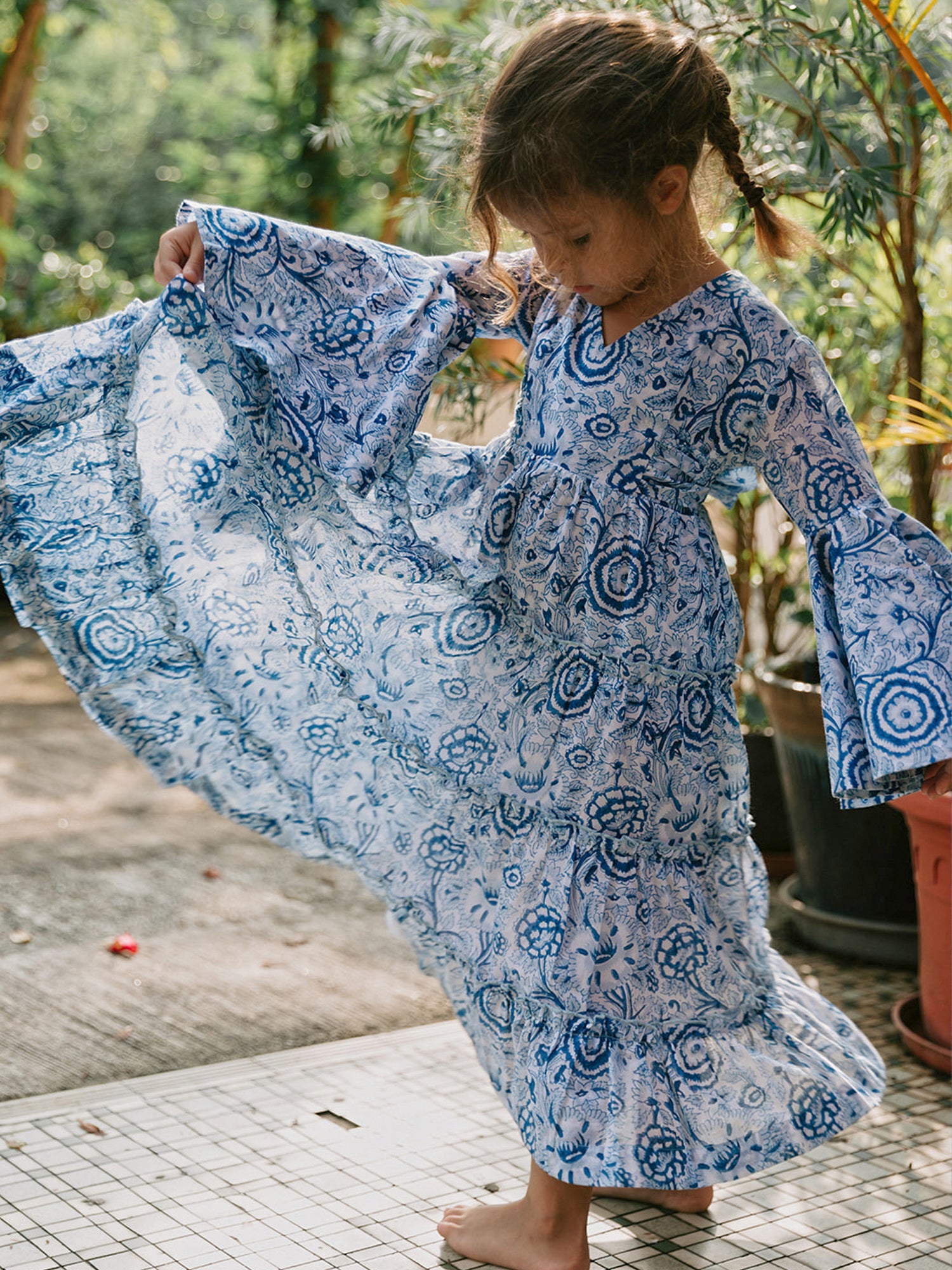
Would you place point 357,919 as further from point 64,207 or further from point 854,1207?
point 64,207

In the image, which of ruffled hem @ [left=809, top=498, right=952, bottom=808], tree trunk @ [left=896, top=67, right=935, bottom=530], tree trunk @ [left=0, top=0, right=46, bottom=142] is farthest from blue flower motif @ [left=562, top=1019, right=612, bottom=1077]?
tree trunk @ [left=0, top=0, right=46, bottom=142]

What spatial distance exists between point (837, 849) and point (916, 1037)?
595 mm

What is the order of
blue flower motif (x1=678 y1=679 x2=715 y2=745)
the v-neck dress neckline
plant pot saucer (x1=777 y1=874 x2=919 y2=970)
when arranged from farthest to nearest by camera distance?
1. plant pot saucer (x1=777 y1=874 x2=919 y2=970)
2. blue flower motif (x1=678 y1=679 x2=715 y2=745)
3. the v-neck dress neckline

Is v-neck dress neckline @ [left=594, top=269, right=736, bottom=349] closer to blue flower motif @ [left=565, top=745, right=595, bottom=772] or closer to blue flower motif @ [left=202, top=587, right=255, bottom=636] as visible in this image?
blue flower motif @ [left=565, top=745, right=595, bottom=772]

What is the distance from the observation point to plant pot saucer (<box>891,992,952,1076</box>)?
2.67 metres

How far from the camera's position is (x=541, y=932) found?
1.88 metres

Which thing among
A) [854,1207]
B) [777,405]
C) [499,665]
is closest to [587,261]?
[777,405]

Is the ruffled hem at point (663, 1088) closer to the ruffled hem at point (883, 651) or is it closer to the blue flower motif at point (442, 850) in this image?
the blue flower motif at point (442, 850)

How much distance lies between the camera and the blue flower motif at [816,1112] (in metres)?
1.92

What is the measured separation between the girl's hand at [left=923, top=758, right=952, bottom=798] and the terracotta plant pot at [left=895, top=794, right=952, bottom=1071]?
908 millimetres

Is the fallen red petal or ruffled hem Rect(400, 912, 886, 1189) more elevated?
ruffled hem Rect(400, 912, 886, 1189)

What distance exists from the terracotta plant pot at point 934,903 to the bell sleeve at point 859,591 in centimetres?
91

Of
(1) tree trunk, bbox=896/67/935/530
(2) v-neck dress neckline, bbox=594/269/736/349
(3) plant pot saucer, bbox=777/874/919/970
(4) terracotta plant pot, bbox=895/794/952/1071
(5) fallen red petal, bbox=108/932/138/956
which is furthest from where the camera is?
(3) plant pot saucer, bbox=777/874/919/970

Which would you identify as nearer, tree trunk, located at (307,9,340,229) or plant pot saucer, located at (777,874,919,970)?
plant pot saucer, located at (777,874,919,970)
